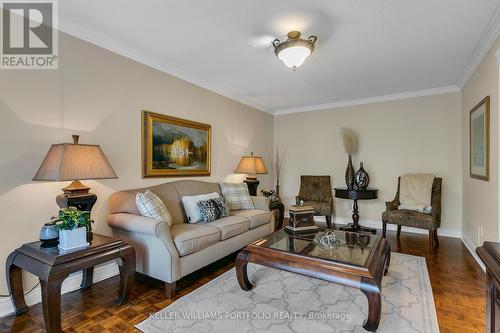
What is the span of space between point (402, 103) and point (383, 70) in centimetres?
137

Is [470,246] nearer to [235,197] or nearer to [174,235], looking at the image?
[235,197]

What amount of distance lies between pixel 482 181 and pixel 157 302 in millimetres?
3588

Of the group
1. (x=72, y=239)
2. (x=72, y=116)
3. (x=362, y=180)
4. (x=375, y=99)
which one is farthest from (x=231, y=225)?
(x=375, y=99)

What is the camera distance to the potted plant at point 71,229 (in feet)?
6.04

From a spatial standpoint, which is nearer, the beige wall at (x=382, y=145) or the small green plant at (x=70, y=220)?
the small green plant at (x=70, y=220)

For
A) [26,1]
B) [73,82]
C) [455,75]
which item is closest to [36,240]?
[73,82]

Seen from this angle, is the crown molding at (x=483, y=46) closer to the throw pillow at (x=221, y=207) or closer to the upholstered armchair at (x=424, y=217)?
the upholstered armchair at (x=424, y=217)

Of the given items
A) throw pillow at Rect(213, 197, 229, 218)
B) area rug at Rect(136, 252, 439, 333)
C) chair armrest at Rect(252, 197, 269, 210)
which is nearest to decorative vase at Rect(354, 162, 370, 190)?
chair armrest at Rect(252, 197, 269, 210)

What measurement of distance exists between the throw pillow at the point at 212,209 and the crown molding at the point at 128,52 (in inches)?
67.5

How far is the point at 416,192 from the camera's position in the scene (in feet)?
12.8

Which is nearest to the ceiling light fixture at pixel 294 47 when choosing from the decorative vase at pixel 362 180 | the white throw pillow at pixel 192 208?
the white throw pillow at pixel 192 208

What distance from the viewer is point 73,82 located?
95.0 inches

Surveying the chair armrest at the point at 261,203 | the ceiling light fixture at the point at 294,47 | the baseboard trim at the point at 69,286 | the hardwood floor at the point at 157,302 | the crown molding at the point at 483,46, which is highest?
the crown molding at the point at 483,46

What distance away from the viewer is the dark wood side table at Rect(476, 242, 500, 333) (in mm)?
907
